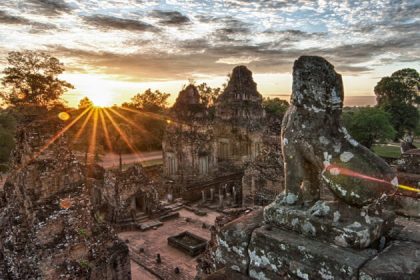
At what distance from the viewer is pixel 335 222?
273 centimetres

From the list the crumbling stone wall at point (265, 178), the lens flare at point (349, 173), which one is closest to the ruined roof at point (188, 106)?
the crumbling stone wall at point (265, 178)

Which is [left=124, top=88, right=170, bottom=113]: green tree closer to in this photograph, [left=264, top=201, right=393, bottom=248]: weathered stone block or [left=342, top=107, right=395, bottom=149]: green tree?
[left=342, top=107, right=395, bottom=149]: green tree

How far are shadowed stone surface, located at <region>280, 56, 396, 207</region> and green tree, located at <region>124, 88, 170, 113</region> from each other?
51.9 m

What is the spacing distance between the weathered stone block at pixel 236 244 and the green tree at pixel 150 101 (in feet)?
170

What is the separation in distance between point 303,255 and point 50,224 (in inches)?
295

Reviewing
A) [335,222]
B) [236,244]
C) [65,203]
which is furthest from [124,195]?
[335,222]

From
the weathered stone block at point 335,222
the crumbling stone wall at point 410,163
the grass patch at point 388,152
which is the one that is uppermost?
the weathered stone block at point 335,222

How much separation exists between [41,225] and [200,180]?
18667 millimetres

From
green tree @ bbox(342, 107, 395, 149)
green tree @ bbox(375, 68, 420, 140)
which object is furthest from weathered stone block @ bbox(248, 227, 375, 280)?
green tree @ bbox(375, 68, 420, 140)

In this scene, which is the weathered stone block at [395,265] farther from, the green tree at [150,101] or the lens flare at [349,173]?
the green tree at [150,101]

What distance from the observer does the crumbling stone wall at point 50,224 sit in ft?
25.9

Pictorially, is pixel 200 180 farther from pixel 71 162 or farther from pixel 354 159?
pixel 354 159

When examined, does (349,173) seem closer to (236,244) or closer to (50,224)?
(236,244)

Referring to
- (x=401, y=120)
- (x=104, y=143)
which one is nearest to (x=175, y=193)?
(x=104, y=143)
